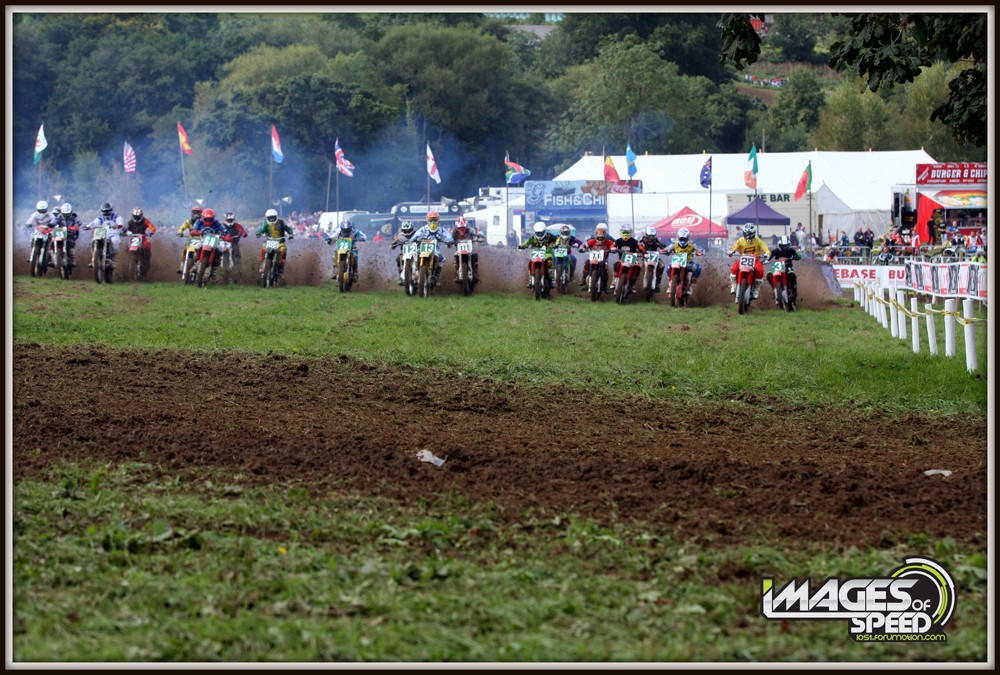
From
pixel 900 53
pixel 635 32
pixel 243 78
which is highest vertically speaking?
pixel 635 32

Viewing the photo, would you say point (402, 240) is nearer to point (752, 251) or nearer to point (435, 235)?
A: point (435, 235)

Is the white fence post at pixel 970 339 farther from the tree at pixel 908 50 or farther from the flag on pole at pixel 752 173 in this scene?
the flag on pole at pixel 752 173

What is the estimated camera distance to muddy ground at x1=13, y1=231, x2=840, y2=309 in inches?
1061

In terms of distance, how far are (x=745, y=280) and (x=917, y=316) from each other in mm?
7203

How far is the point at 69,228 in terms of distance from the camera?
86.9ft

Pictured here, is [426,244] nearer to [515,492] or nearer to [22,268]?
[22,268]

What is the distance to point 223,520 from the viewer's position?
680 cm

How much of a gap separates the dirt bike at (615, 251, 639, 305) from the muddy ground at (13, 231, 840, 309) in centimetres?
101

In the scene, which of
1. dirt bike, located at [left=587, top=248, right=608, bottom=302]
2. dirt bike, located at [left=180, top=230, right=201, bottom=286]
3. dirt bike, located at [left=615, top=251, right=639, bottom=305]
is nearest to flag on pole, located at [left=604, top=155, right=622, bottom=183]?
dirt bike, located at [left=587, top=248, right=608, bottom=302]

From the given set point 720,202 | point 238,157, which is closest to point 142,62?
point 238,157

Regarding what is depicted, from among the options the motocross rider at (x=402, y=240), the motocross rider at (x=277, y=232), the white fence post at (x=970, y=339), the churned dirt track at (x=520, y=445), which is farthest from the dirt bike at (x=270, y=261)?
the white fence post at (x=970, y=339)

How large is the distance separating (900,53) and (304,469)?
767 centimetres

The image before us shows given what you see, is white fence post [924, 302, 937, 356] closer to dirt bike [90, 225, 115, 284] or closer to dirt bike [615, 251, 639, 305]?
dirt bike [615, 251, 639, 305]

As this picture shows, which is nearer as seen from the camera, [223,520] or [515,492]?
[223,520]
